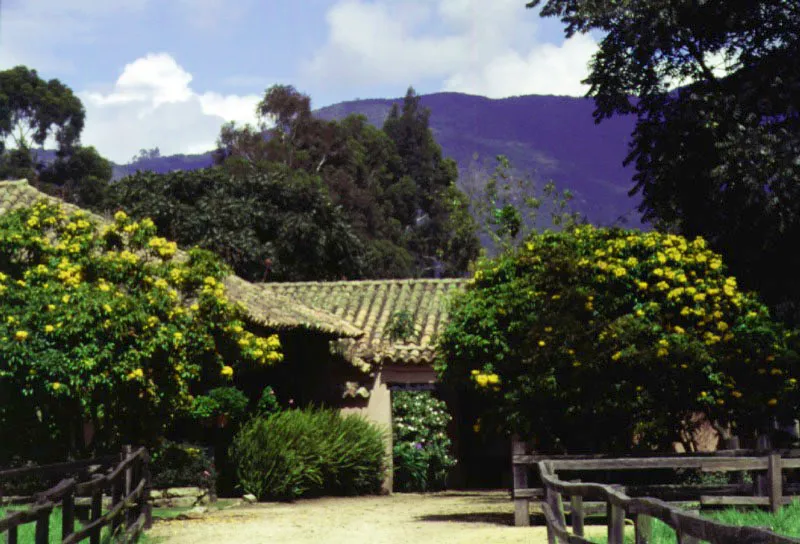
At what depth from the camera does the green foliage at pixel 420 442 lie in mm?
28297

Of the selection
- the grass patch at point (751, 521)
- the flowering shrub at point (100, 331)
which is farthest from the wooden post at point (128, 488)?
the grass patch at point (751, 521)

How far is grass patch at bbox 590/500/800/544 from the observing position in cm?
1164

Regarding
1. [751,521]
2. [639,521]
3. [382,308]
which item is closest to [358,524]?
[751,521]

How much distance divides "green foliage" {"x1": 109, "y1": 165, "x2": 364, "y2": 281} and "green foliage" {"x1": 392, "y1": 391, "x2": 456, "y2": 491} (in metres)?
10.9

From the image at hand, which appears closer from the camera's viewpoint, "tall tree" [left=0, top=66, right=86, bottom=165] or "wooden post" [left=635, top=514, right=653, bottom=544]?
"wooden post" [left=635, top=514, right=653, bottom=544]

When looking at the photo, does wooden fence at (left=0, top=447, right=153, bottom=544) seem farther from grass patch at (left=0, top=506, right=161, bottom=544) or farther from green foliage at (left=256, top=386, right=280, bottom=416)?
green foliage at (left=256, top=386, right=280, bottom=416)

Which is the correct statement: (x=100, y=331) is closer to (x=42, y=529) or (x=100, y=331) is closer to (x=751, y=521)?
(x=42, y=529)

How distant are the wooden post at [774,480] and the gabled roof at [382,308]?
12182 millimetres

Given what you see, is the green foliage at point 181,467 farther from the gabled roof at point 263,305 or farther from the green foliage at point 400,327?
the green foliage at point 400,327

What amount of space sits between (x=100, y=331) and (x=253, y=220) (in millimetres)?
23195

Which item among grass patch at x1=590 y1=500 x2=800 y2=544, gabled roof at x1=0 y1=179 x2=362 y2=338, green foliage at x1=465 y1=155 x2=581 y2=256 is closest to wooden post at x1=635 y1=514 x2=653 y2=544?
grass patch at x1=590 y1=500 x2=800 y2=544

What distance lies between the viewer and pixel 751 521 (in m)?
13.0

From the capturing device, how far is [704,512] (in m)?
14.9

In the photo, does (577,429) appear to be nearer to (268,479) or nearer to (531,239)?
(531,239)
